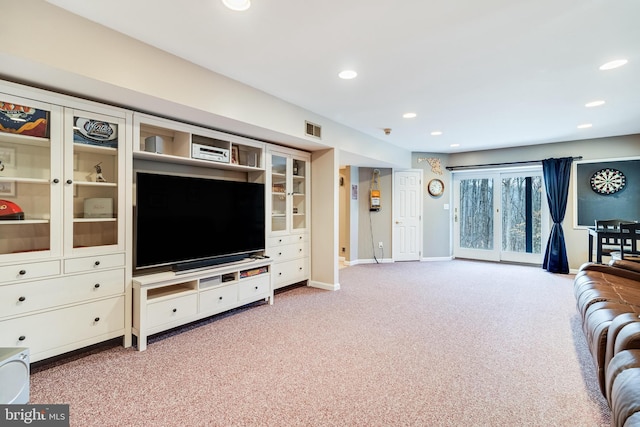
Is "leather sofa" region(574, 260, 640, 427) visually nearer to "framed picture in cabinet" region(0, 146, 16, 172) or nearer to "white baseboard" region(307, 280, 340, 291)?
"white baseboard" region(307, 280, 340, 291)

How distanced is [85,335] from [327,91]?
9.90 ft

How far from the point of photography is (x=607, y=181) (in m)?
5.12

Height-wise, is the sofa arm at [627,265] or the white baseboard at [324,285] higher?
the sofa arm at [627,265]

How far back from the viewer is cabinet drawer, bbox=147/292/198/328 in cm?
256

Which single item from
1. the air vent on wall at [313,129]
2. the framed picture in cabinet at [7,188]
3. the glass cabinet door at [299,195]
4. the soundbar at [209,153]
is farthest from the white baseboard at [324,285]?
the framed picture in cabinet at [7,188]

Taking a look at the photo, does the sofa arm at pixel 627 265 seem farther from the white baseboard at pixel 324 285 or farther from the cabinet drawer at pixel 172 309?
the cabinet drawer at pixel 172 309

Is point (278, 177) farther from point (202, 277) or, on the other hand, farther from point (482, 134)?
point (482, 134)

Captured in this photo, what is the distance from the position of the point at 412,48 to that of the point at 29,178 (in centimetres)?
292

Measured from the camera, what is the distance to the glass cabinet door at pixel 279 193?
13.1ft

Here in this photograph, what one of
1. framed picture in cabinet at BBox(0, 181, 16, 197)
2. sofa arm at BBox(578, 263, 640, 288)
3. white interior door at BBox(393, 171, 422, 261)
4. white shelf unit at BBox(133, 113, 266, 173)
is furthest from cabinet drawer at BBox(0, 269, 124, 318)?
white interior door at BBox(393, 171, 422, 261)

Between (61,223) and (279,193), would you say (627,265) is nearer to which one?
(279,193)

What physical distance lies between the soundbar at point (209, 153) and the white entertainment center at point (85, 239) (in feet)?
0.04

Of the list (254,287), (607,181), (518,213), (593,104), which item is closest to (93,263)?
(254,287)

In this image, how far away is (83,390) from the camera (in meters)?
1.91
